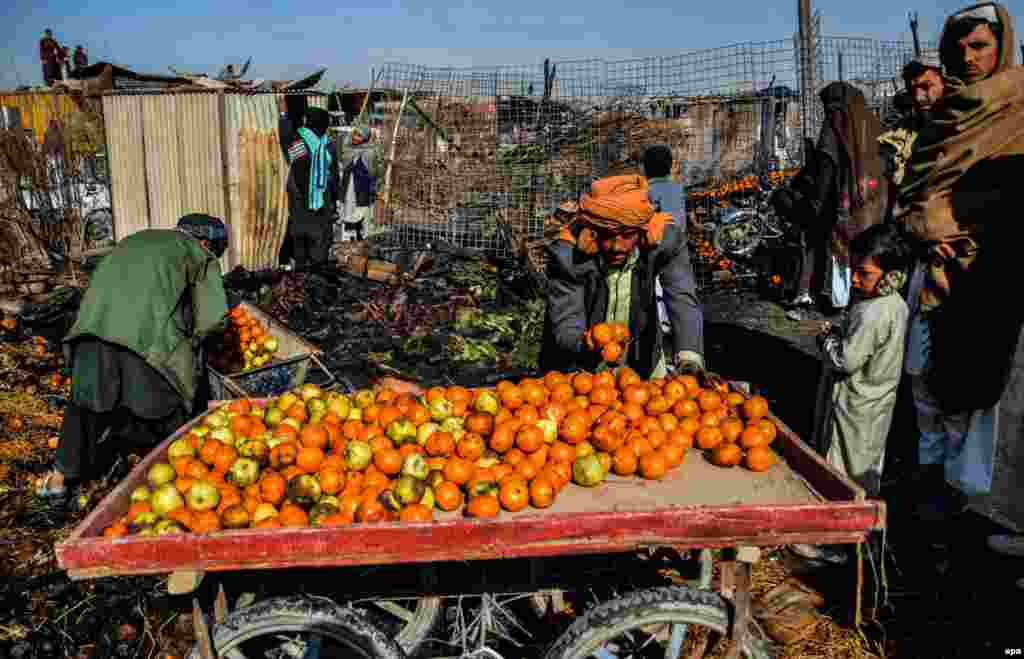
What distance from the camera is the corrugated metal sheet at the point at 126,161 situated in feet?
38.0

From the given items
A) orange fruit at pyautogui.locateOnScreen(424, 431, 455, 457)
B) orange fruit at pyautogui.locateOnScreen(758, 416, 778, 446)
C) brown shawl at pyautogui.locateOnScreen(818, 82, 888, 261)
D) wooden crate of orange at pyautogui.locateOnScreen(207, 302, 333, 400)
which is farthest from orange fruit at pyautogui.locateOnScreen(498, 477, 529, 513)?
brown shawl at pyautogui.locateOnScreen(818, 82, 888, 261)

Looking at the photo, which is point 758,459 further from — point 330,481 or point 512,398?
point 330,481

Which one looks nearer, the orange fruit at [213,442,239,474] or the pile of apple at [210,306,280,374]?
the orange fruit at [213,442,239,474]

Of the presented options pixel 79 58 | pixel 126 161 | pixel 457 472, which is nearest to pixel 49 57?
pixel 79 58

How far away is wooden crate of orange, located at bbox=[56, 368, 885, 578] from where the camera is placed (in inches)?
99.5

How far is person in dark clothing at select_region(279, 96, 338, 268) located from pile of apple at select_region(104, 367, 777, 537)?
7716 mm

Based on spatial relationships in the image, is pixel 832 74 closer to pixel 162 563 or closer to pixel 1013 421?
pixel 1013 421

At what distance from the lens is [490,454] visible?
316 cm

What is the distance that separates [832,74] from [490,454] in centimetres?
1033

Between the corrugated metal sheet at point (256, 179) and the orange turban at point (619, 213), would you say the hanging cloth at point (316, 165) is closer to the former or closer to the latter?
the corrugated metal sheet at point (256, 179)

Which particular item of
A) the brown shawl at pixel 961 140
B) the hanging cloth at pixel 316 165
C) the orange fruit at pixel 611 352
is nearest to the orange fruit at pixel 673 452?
the orange fruit at pixel 611 352

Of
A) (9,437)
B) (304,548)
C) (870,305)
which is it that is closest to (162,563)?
(304,548)

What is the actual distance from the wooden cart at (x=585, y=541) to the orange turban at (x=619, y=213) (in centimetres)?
135

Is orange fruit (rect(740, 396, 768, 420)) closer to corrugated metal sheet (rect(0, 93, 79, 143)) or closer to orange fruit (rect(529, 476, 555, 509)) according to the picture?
orange fruit (rect(529, 476, 555, 509))
